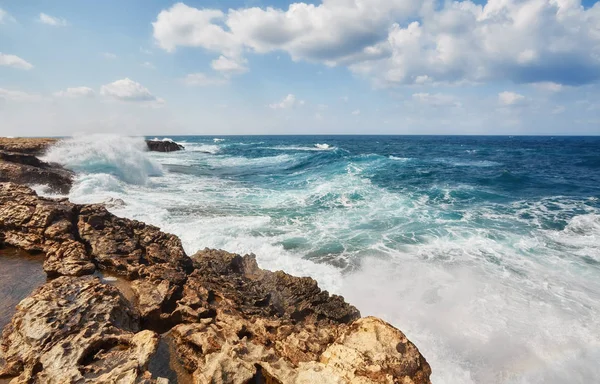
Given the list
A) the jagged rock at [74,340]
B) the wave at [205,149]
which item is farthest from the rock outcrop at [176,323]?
the wave at [205,149]

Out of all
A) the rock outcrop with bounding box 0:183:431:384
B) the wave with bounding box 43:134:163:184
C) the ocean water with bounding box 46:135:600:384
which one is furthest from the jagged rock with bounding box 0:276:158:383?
the wave with bounding box 43:134:163:184

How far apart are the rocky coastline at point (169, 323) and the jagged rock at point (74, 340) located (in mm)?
15

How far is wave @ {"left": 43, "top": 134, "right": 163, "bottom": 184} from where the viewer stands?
23250mm

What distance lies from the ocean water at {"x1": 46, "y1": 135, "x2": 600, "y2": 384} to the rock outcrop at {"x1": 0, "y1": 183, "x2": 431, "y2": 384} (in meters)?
2.44

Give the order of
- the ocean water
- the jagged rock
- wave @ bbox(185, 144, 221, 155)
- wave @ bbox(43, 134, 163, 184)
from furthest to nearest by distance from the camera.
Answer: wave @ bbox(185, 144, 221, 155) → wave @ bbox(43, 134, 163, 184) → the ocean water → the jagged rock

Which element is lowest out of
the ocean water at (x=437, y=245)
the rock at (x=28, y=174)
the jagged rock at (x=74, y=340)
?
the ocean water at (x=437, y=245)

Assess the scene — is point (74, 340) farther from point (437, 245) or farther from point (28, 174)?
point (28, 174)

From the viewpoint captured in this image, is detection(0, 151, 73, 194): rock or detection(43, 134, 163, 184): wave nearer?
detection(0, 151, 73, 194): rock

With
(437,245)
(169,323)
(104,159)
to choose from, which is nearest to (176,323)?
(169,323)

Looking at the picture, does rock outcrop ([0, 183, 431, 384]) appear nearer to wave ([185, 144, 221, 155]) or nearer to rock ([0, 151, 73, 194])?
rock ([0, 151, 73, 194])

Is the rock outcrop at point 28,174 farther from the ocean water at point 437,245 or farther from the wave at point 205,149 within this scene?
the wave at point 205,149

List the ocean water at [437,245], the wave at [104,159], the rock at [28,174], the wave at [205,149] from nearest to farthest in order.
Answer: the ocean water at [437,245] < the rock at [28,174] < the wave at [104,159] < the wave at [205,149]

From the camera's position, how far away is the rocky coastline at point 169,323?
3.98 meters

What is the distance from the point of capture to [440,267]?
1041cm
